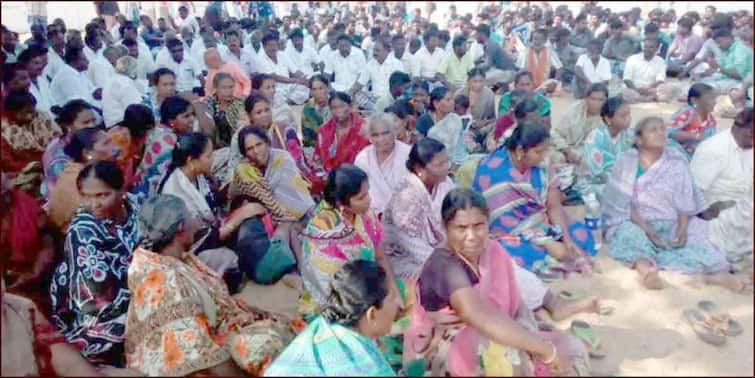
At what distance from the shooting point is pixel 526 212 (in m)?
4.31

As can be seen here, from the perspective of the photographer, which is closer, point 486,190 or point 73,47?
point 486,190

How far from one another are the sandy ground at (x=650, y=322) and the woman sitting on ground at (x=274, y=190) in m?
0.27

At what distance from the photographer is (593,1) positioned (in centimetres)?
2119

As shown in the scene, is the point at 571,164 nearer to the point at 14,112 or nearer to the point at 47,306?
the point at 47,306

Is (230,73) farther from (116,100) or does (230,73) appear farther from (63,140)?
(63,140)

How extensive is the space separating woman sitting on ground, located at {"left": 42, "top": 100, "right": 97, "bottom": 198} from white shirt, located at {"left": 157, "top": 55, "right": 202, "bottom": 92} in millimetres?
4668

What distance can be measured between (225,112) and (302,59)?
577 centimetres

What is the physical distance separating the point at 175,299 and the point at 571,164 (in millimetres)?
4042

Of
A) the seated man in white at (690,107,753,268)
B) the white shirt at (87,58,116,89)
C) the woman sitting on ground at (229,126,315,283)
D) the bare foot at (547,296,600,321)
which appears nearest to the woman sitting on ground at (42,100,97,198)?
the woman sitting on ground at (229,126,315,283)

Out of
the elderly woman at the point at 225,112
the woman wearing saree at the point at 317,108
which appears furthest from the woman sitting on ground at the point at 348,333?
the woman wearing saree at the point at 317,108

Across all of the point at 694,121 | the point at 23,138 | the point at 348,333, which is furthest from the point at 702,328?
the point at 23,138

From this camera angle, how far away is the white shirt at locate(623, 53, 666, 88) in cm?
959

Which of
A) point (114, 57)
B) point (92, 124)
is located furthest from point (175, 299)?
point (114, 57)

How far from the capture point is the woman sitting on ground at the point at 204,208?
4.18 metres
